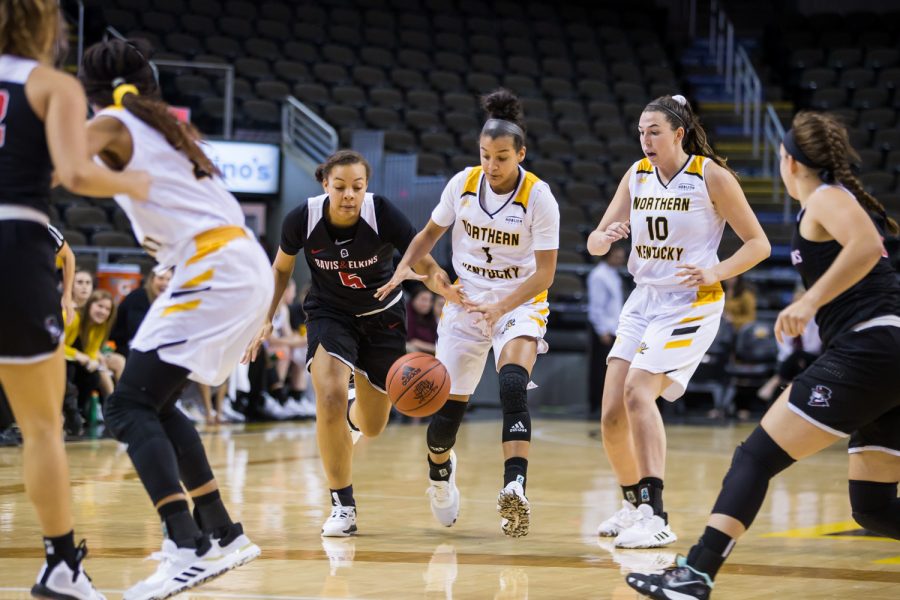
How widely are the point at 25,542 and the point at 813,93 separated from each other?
18001mm

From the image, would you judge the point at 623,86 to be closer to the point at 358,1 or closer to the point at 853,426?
the point at 358,1

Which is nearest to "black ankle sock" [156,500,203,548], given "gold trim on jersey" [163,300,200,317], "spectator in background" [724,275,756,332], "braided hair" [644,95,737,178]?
"gold trim on jersey" [163,300,200,317]

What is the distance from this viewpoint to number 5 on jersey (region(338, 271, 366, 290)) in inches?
232

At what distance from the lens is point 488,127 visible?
5.74m

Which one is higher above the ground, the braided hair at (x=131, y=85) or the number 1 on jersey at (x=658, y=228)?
the braided hair at (x=131, y=85)

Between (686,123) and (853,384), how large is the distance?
212 centimetres

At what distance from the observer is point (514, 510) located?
→ 208 inches

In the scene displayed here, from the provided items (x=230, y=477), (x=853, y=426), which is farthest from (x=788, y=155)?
(x=230, y=477)

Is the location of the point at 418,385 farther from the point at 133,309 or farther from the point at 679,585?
the point at 133,309

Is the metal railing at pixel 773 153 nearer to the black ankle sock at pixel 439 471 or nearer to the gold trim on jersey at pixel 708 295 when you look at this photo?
the gold trim on jersey at pixel 708 295

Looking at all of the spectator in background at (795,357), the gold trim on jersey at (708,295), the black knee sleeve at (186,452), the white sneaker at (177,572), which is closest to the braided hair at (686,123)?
the gold trim on jersey at (708,295)

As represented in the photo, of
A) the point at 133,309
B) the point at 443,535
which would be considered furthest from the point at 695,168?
the point at 133,309

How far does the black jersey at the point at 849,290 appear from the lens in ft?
Result: 13.1

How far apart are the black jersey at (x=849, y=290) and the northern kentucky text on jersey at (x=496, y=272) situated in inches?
79.9
